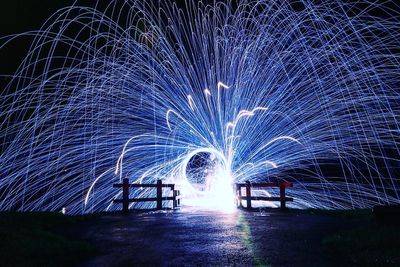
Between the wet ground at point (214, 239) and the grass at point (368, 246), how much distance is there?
0.29 meters

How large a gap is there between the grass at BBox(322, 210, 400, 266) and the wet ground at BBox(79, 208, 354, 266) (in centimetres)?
29

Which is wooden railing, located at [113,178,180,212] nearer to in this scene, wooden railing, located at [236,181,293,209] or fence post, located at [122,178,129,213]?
fence post, located at [122,178,129,213]

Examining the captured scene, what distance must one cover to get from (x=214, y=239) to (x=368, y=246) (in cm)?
367

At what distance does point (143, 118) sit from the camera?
83.9 feet

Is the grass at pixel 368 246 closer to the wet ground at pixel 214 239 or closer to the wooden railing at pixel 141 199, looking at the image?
the wet ground at pixel 214 239

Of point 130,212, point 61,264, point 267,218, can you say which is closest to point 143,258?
point 61,264

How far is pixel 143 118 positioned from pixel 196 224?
12.3 metres

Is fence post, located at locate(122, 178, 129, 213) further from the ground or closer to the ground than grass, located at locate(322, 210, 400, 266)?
further from the ground

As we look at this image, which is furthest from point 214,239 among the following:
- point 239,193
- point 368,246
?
point 239,193

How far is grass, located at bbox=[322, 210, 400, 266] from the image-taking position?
7.84 m

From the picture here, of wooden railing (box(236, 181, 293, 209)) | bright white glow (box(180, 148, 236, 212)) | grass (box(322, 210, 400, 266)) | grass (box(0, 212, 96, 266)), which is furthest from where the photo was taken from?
bright white glow (box(180, 148, 236, 212))

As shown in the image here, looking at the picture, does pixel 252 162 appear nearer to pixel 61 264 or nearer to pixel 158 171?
pixel 158 171

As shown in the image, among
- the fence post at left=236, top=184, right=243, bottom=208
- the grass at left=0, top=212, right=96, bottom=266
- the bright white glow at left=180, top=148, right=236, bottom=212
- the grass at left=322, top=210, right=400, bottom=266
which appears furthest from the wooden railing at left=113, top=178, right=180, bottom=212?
the grass at left=322, top=210, right=400, bottom=266

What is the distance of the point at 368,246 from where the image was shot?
8891 millimetres
